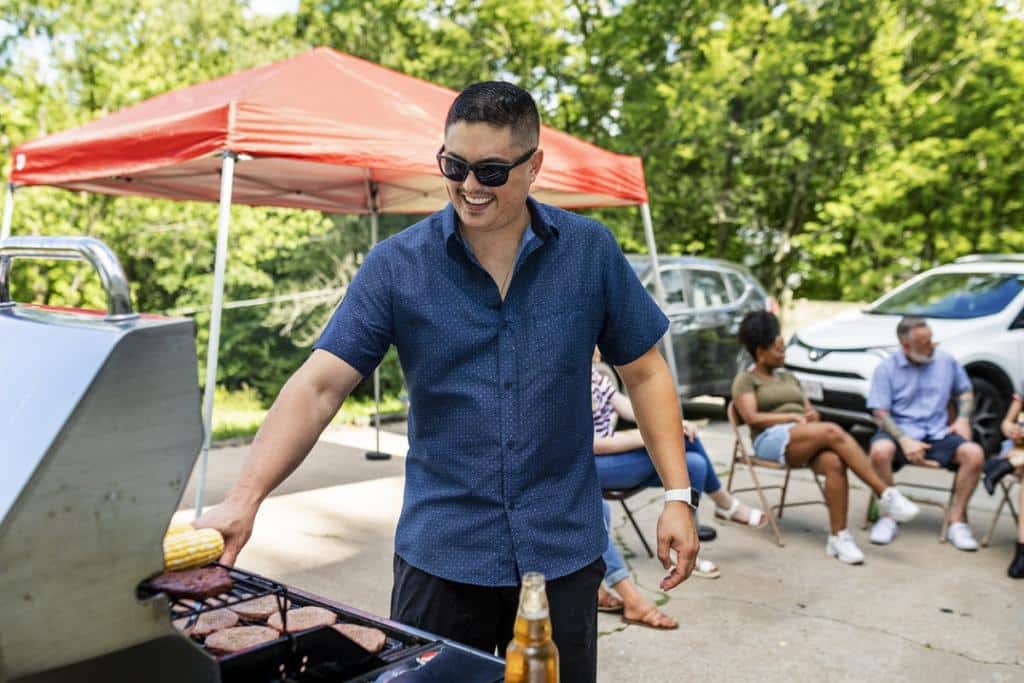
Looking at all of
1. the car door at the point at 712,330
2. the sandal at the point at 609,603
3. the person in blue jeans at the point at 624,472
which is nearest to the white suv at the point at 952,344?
the car door at the point at 712,330

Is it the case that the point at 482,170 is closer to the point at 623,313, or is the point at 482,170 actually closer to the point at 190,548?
the point at 623,313

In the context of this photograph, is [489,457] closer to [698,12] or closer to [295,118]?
[295,118]

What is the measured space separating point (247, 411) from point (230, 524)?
44.4 ft

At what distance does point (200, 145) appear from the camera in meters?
4.84

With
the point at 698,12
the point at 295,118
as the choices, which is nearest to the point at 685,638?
the point at 295,118

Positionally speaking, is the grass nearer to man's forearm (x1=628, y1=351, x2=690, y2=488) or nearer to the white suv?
the white suv

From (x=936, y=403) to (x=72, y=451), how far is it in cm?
591

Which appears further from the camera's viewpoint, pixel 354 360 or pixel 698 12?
pixel 698 12

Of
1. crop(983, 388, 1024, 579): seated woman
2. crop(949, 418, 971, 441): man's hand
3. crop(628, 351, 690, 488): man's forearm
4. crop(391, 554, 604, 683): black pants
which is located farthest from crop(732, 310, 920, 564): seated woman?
crop(391, 554, 604, 683): black pants

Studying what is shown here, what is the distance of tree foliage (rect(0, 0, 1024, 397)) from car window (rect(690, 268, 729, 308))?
4645mm

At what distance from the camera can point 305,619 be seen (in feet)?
5.03

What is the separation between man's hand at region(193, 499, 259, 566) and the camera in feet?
4.49

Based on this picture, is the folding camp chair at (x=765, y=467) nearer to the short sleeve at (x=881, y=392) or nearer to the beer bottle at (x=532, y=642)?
the short sleeve at (x=881, y=392)

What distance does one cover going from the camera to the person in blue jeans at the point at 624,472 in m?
4.28
